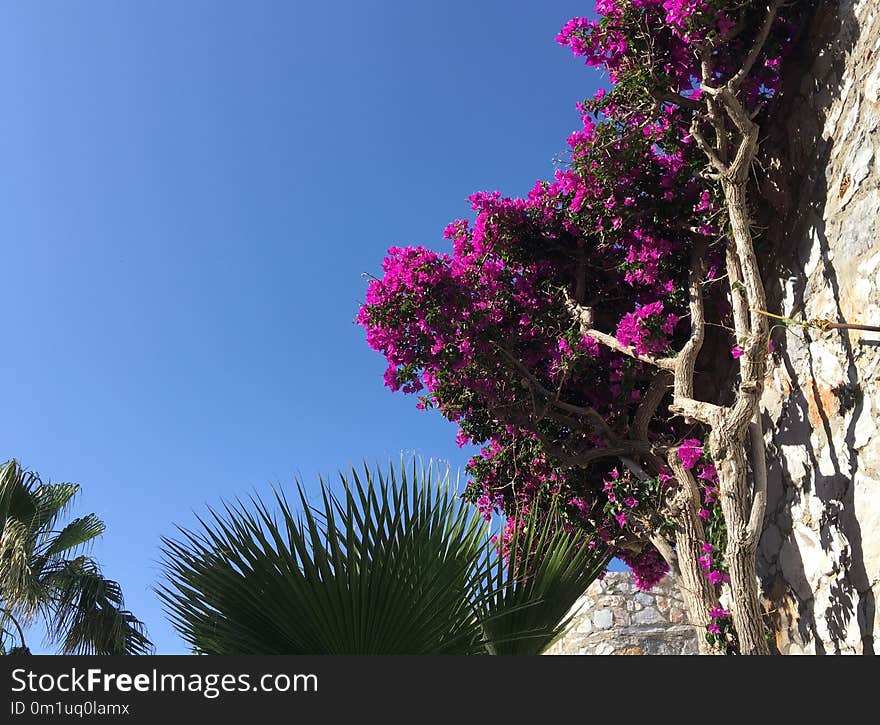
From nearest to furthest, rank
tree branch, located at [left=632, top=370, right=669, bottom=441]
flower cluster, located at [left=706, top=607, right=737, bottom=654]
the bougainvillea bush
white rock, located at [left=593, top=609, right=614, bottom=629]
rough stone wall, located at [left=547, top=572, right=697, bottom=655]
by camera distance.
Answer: flower cluster, located at [left=706, top=607, right=737, bottom=654] → the bougainvillea bush → tree branch, located at [left=632, top=370, right=669, bottom=441] → rough stone wall, located at [left=547, top=572, right=697, bottom=655] → white rock, located at [left=593, top=609, right=614, bottom=629]

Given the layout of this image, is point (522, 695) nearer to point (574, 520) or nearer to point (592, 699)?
point (592, 699)

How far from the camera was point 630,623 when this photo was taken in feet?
25.2

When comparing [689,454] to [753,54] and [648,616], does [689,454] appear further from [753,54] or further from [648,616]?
[648,616]

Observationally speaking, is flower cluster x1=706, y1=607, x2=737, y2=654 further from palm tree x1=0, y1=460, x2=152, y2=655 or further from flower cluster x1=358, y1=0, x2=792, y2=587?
palm tree x1=0, y1=460, x2=152, y2=655

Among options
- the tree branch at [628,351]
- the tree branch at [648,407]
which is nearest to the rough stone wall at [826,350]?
the tree branch at [628,351]

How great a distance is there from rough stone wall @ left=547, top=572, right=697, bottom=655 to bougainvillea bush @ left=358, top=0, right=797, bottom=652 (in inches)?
64.3

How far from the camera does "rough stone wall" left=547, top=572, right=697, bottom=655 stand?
300 inches

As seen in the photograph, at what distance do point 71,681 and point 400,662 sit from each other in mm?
923

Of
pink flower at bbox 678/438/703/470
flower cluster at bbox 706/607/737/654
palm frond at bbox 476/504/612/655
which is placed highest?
pink flower at bbox 678/438/703/470

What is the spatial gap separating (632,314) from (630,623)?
4181 millimetres

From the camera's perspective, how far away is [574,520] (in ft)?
18.5

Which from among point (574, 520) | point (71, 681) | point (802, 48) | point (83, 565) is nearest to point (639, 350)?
point (574, 520)

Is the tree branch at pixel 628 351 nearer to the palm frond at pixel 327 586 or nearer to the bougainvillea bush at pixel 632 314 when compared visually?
the bougainvillea bush at pixel 632 314

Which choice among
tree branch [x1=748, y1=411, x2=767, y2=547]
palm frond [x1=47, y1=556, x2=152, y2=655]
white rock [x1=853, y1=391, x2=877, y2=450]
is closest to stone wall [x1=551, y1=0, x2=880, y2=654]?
white rock [x1=853, y1=391, x2=877, y2=450]
